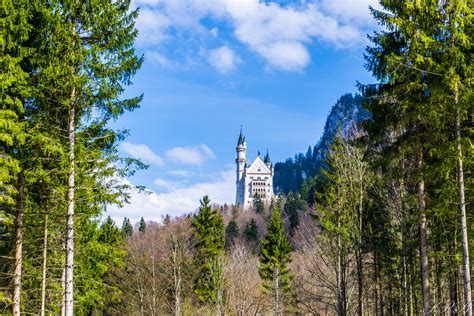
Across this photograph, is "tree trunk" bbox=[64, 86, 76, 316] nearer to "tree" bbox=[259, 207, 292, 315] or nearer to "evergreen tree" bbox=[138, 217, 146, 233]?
"tree" bbox=[259, 207, 292, 315]

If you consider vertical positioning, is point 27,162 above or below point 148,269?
above

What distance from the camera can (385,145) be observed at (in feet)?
50.7

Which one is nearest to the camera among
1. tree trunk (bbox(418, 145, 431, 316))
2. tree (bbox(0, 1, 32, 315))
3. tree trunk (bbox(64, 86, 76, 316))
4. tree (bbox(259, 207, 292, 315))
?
tree (bbox(0, 1, 32, 315))

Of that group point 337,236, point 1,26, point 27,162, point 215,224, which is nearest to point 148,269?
point 215,224

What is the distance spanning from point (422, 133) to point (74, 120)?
10.1m

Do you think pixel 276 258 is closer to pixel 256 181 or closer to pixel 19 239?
pixel 19 239

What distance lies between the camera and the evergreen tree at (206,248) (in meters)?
39.2

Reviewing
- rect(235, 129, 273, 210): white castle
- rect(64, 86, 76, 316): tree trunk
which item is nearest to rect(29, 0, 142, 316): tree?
rect(64, 86, 76, 316): tree trunk

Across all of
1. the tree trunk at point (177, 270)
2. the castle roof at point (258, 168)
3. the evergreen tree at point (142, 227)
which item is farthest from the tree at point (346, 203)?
the castle roof at point (258, 168)

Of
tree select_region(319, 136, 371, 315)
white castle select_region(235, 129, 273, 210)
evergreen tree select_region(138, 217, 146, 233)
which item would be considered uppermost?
white castle select_region(235, 129, 273, 210)

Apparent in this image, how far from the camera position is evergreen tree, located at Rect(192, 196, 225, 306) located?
3922 cm

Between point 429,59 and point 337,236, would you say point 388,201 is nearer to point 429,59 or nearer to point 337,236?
point 337,236

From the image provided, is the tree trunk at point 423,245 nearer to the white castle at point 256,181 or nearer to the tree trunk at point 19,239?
the tree trunk at point 19,239

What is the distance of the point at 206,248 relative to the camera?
1615 inches
